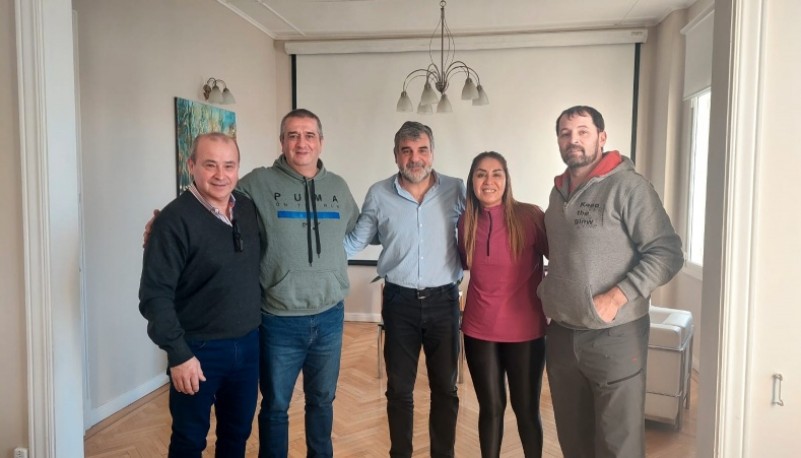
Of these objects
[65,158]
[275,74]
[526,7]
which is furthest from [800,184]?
[275,74]

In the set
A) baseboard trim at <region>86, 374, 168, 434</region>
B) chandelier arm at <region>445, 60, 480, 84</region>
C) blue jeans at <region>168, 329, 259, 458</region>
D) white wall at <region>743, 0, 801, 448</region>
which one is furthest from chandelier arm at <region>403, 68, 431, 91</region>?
white wall at <region>743, 0, 801, 448</region>

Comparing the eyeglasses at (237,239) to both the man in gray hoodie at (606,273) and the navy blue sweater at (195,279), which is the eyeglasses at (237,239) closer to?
the navy blue sweater at (195,279)

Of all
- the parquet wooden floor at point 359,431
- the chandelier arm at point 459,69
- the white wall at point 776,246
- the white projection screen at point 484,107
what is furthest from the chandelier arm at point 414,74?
the white wall at point 776,246

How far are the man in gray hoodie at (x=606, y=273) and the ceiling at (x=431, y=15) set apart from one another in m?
3.00

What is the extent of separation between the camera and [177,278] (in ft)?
5.49

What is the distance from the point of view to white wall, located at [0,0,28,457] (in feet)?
6.00

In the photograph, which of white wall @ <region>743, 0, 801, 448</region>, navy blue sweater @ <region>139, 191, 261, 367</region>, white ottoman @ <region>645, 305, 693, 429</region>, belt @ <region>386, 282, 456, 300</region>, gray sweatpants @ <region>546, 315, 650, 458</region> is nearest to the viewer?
white wall @ <region>743, 0, 801, 448</region>

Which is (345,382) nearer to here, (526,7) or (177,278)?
(177,278)

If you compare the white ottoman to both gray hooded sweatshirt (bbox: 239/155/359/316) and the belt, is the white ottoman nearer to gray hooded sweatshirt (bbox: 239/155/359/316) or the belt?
the belt

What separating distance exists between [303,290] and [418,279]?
472 mm

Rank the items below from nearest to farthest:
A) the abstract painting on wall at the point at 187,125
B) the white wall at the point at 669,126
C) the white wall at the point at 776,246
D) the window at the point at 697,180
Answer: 1. the white wall at the point at 776,246
2. the abstract painting on wall at the point at 187,125
3. the window at the point at 697,180
4. the white wall at the point at 669,126

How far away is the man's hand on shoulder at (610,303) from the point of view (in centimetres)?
167

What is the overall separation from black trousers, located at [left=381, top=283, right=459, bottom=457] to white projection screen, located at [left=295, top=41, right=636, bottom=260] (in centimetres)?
324

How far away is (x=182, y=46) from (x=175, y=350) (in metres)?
2.86
